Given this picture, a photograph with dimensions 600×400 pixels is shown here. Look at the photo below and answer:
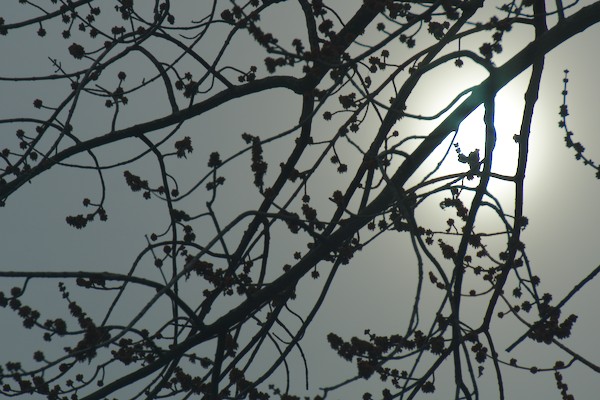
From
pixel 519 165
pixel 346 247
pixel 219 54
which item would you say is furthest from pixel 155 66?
pixel 519 165

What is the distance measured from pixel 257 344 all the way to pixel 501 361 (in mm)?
1639

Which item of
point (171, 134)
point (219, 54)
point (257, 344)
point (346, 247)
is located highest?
point (219, 54)

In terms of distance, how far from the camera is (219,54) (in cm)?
507

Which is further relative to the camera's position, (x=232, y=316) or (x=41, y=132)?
(x=41, y=132)

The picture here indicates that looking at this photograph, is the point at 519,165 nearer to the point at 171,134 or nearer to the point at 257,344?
the point at 257,344

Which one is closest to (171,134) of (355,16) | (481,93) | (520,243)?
(355,16)

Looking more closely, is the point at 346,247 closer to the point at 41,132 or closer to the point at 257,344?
the point at 257,344

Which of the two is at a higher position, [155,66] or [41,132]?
[155,66]

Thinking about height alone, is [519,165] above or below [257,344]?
above

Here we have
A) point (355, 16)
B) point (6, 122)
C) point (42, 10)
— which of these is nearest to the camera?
point (6, 122)

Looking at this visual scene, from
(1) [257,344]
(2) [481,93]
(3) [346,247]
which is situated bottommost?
(1) [257,344]

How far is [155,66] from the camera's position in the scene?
17.4ft

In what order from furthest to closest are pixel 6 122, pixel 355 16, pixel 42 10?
pixel 355 16 < pixel 42 10 < pixel 6 122

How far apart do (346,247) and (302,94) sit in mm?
1690
